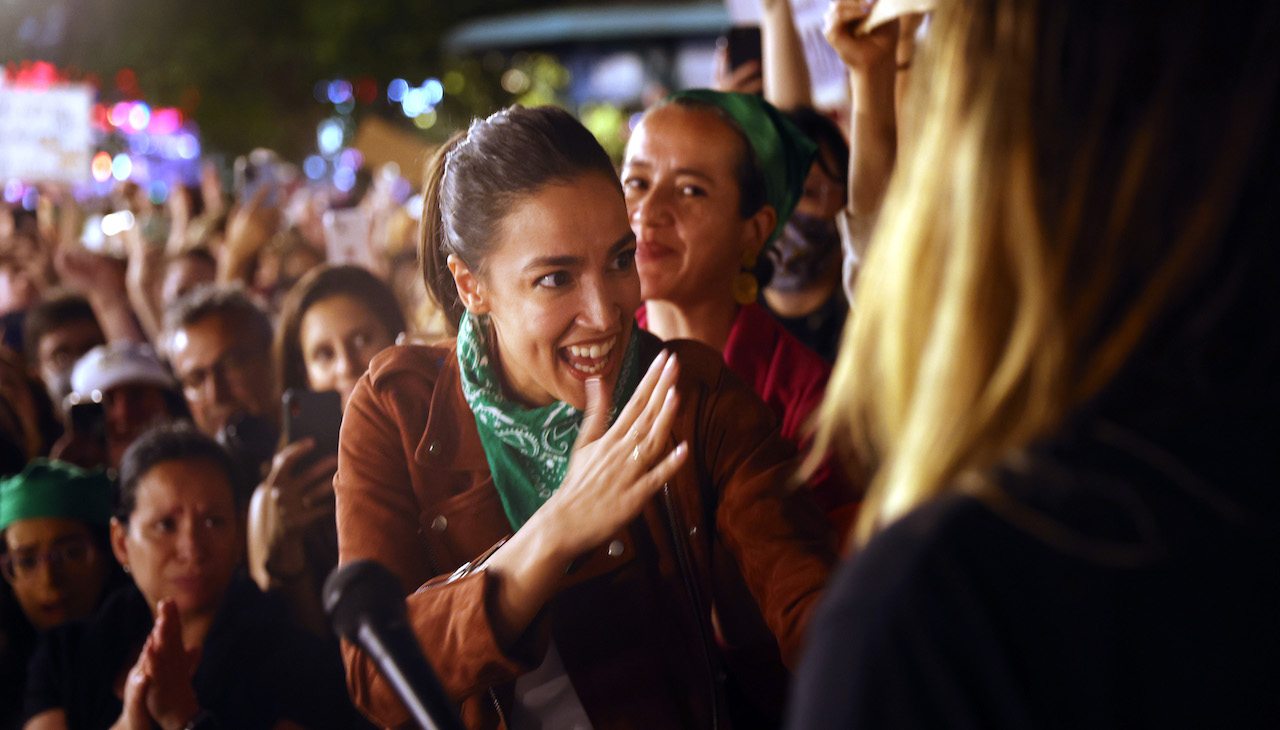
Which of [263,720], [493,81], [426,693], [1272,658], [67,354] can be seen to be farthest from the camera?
[67,354]

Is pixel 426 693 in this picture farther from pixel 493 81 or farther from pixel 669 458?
pixel 493 81

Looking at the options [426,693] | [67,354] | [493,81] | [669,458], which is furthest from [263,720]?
[67,354]

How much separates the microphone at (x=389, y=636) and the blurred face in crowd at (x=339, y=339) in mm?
667

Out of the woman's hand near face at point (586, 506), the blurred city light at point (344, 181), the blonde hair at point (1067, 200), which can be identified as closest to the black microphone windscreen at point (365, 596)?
the woman's hand near face at point (586, 506)

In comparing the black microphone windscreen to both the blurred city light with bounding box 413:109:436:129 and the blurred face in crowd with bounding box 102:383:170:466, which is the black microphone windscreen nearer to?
the blurred city light with bounding box 413:109:436:129

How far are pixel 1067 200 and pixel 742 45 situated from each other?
8.08ft

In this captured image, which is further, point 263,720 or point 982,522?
point 263,720

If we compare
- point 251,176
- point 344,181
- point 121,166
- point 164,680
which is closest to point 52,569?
point 164,680

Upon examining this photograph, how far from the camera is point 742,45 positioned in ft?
10.1

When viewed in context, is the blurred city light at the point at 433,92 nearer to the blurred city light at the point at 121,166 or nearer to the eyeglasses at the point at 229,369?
the eyeglasses at the point at 229,369

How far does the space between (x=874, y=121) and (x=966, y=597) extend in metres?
1.33

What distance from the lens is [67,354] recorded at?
3832 mm

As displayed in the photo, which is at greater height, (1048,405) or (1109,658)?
(1048,405)

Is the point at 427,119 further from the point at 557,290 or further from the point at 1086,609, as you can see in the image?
the point at 1086,609
